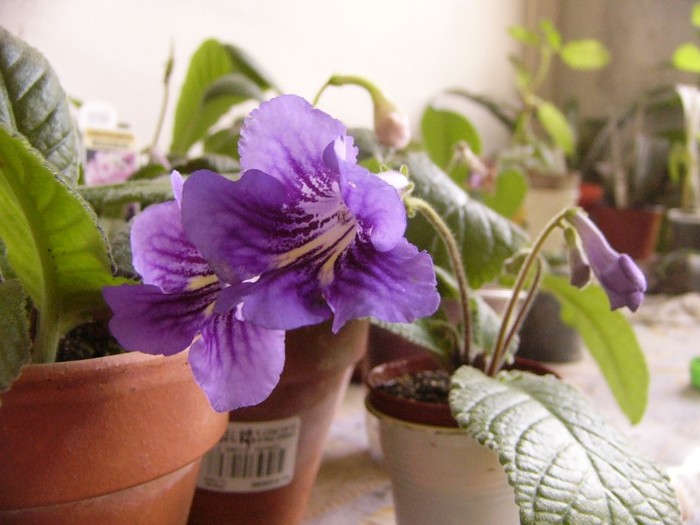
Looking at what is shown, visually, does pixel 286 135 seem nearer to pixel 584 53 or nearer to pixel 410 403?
pixel 410 403

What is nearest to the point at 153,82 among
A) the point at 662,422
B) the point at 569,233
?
the point at 569,233

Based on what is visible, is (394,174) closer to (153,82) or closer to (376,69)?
(153,82)

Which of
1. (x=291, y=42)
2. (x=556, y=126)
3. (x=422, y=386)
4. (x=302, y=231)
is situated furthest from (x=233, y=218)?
(x=556, y=126)

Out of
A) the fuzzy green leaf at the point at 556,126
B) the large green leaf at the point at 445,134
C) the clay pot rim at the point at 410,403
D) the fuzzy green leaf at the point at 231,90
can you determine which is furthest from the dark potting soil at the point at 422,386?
the fuzzy green leaf at the point at 556,126

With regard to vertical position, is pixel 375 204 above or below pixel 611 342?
above

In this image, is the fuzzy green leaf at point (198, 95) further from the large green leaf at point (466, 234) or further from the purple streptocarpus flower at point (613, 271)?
the purple streptocarpus flower at point (613, 271)

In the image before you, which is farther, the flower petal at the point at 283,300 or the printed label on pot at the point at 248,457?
the printed label on pot at the point at 248,457
